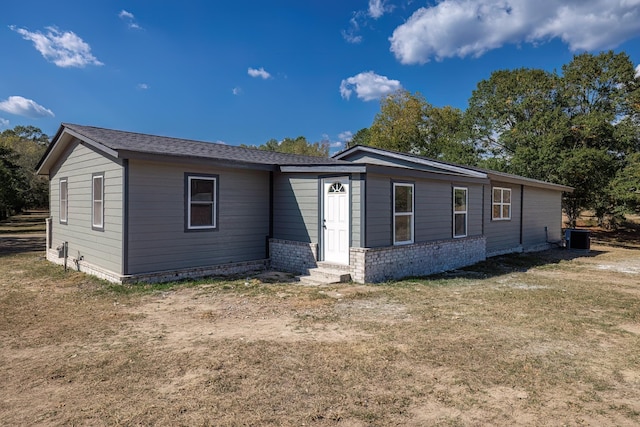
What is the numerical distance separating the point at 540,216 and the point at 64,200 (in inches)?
701

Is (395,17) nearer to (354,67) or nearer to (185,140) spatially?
(354,67)

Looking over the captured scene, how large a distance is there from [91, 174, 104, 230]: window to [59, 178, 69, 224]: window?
7.90 ft

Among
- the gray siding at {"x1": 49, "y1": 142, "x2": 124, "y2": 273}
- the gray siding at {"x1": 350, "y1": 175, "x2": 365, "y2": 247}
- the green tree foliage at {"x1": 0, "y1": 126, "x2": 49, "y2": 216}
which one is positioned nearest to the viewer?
the gray siding at {"x1": 49, "y1": 142, "x2": 124, "y2": 273}

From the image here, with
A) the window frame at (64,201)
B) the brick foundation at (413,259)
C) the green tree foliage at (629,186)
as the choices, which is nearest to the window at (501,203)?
the brick foundation at (413,259)

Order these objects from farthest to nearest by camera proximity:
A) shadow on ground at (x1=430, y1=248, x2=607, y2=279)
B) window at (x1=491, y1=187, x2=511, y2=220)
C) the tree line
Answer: the tree line → window at (x1=491, y1=187, x2=511, y2=220) → shadow on ground at (x1=430, y1=248, x2=607, y2=279)

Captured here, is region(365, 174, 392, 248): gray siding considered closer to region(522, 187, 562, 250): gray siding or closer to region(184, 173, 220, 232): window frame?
region(184, 173, 220, 232): window frame

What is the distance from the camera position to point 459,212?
1121 centimetres

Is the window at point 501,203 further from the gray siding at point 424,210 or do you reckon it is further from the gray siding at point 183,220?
the gray siding at point 183,220

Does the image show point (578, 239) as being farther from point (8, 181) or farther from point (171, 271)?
point (8, 181)

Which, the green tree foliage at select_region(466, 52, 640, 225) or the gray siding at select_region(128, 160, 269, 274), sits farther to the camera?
the green tree foliage at select_region(466, 52, 640, 225)

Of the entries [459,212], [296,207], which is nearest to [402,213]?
[296,207]

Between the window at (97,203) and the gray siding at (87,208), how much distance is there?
0.53ft

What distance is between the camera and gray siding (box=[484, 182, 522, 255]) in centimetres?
1296

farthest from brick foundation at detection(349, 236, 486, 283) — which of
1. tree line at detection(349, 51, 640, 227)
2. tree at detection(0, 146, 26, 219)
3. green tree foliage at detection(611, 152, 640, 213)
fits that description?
tree at detection(0, 146, 26, 219)
